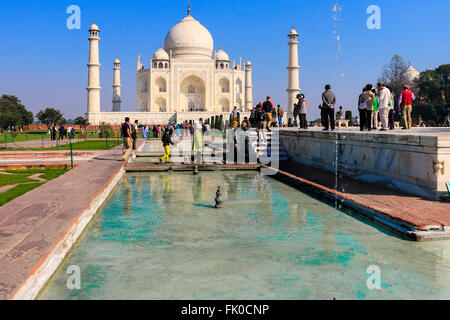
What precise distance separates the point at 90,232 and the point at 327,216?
2.77 meters

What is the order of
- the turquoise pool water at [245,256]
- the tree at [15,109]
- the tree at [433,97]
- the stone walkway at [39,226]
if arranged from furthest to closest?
the tree at [15,109], the tree at [433,97], the turquoise pool water at [245,256], the stone walkway at [39,226]

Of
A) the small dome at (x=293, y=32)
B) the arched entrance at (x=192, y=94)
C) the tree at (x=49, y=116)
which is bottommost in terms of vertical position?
the tree at (x=49, y=116)

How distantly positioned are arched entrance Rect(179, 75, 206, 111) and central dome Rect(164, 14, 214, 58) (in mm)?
3110

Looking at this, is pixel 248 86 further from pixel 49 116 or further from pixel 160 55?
pixel 49 116

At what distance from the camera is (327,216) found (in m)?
5.24

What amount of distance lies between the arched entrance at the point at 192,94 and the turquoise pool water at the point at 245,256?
42.9 m

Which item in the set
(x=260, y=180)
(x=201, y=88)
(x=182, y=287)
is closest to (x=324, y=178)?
(x=260, y=180)

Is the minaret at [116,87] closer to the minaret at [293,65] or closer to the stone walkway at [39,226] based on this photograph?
the minaret at [293,65]

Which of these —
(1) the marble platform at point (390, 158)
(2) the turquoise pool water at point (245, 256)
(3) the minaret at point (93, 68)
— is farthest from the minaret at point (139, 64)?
(2) the turquoise pool water at point (245, 256)

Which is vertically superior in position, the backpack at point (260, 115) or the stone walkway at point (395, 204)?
the backpack at point (260, 115)

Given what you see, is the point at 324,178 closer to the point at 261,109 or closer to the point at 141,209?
the point at 141,209

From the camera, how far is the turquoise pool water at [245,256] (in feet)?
9.84

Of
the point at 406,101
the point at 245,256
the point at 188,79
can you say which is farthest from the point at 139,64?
the point at 245,256

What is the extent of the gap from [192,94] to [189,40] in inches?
233
